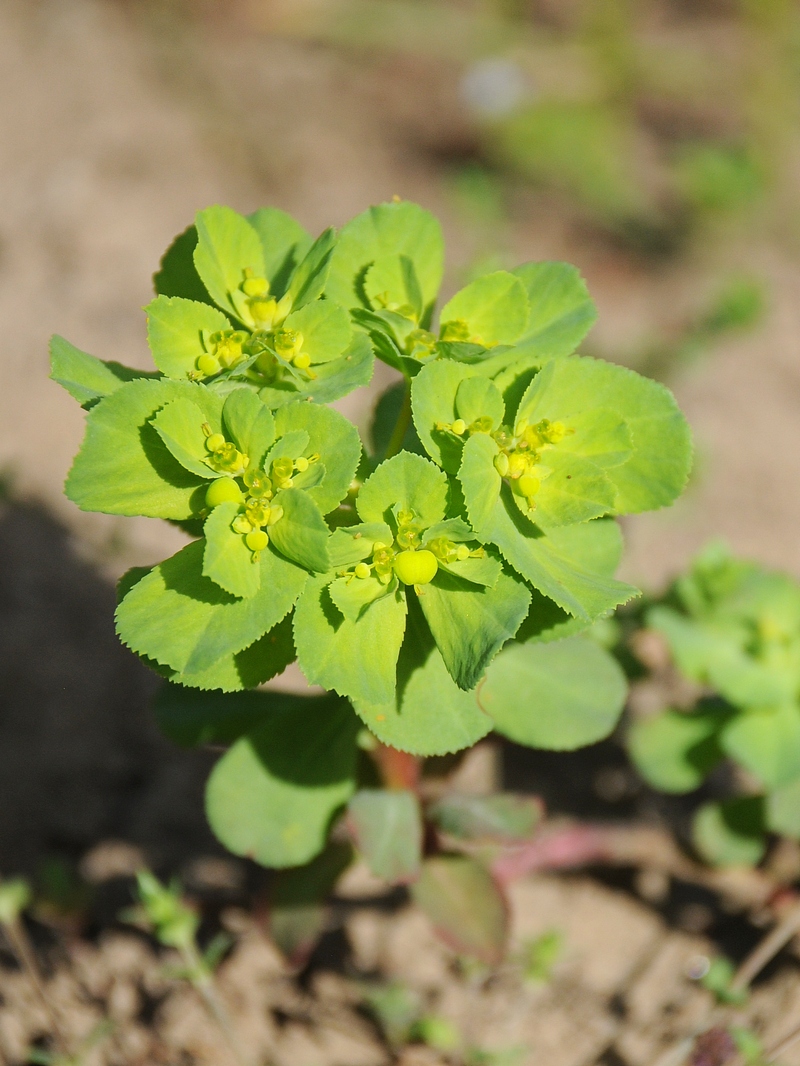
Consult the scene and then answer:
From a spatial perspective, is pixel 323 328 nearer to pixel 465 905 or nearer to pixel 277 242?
pixel 277 242

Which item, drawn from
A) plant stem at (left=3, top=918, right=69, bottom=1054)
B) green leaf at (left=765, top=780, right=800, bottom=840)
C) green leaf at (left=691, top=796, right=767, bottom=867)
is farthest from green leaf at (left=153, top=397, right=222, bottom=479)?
green leaf at (left=691, top=796, right=767, bottom=867)

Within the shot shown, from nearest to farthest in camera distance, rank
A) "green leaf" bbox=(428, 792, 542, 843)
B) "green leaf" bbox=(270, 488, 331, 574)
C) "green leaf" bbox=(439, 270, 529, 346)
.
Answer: "green leaf" bbox=(270, 488, 331, 574) → "green leaf" bbox=(439, 270, 529, 346) → "green leaf" bbox=(428, 792, 542, 843)

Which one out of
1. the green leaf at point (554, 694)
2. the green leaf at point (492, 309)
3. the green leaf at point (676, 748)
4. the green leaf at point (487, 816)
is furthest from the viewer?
the green leaf at point (676, 748)

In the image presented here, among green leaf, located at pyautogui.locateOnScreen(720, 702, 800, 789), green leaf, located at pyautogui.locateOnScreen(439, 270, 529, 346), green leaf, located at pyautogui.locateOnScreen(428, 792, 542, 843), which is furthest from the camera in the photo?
green leaf, located at pyautogui.locateOnScreen(720, 702, 800, 789)

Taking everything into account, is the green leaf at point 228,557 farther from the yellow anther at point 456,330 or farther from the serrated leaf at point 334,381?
the yellow anther at point 456,330

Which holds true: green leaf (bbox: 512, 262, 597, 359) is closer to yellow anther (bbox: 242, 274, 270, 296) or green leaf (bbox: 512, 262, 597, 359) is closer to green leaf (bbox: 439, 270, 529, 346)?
green leaf (bbox: 439, 270, 529, 346)

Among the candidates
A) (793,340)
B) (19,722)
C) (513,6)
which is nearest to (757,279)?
(793,340)

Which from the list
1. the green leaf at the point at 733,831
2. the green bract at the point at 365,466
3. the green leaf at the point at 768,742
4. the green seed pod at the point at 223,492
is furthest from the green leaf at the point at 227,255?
the green leaf at the point at 733,831
